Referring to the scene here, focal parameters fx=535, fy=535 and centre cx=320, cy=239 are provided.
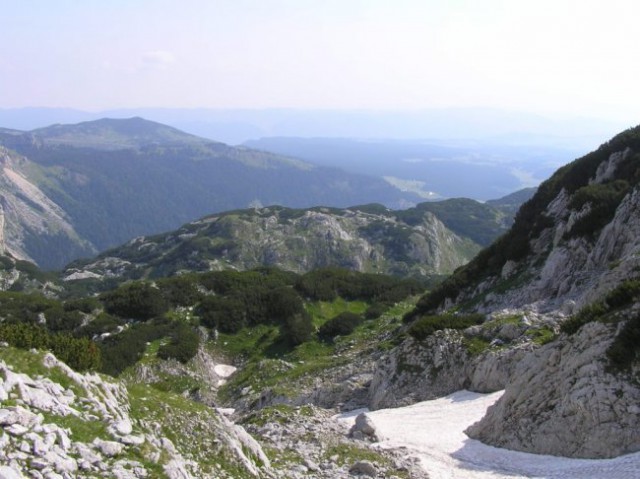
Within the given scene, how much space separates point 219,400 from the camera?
41750 millimetres

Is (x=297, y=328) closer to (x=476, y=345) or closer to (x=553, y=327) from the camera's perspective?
(x=476, y=345)

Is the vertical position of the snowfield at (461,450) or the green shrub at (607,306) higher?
the green shrub at (607,306)

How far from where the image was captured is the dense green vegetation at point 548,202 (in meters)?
36.7

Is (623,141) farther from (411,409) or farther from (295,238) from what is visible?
(295,238)

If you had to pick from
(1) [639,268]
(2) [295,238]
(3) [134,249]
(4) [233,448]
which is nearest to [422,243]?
(2) [295,238]

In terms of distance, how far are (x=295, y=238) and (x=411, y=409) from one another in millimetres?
142424

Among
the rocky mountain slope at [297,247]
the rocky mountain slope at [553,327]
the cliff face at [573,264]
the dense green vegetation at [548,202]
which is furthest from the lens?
the rocky mountain slope at [297,247]

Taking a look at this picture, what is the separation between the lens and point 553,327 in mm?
27875

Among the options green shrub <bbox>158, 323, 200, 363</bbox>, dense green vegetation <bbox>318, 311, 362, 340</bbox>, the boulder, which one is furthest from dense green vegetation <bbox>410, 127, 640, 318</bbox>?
the boulder

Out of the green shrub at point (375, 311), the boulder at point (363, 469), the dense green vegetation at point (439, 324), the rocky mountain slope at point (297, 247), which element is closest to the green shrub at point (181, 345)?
the green shrub at point (375, 311)

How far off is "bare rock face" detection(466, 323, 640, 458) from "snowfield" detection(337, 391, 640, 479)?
0.48 metres

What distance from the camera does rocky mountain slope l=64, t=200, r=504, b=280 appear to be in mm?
157500

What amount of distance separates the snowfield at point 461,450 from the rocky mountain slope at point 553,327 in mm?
662

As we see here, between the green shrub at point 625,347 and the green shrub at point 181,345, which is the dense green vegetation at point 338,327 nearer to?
the green shrub at point 181,345
